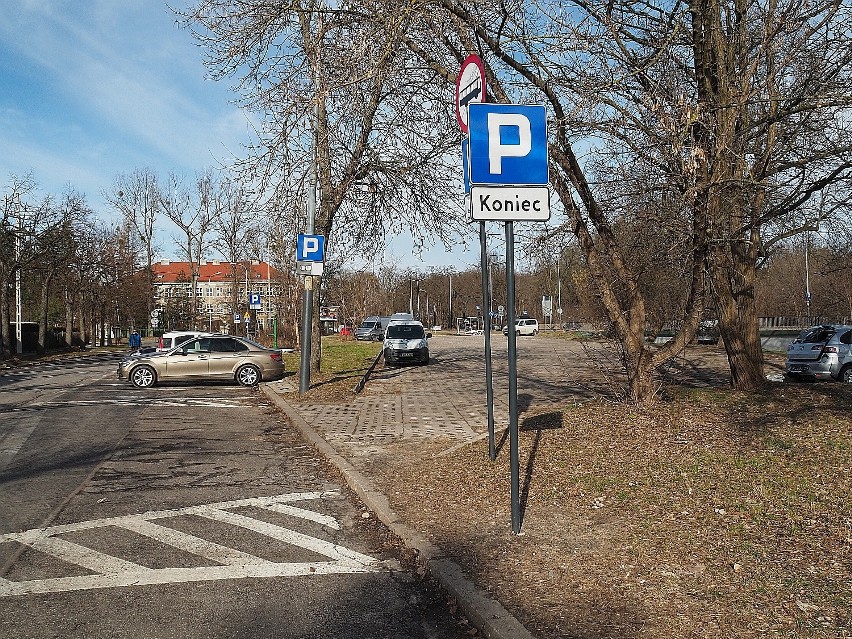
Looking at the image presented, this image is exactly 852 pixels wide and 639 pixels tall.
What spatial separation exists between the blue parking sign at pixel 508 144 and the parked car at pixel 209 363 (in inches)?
696

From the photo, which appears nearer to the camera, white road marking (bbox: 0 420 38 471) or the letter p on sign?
the letter p on sign

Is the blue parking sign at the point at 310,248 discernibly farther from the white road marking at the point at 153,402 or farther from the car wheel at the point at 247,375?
the car wheel at the point at 247,375

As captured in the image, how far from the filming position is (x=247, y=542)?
20.4 ft

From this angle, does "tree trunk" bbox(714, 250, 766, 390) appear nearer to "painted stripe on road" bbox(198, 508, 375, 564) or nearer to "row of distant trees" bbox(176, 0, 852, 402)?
"row of distant trees" bbox(176, 0, 852, 402)

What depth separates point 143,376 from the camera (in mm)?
21859

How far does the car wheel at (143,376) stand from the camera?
2177 cm

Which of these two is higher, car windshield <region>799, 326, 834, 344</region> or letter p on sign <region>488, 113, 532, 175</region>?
letter p on sign <region>488, 113, 532, 175</region>

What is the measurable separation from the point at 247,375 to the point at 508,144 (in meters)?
17.9

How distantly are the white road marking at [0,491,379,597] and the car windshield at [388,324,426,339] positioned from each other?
22.6 meters

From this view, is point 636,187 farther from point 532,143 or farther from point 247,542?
point 247,542

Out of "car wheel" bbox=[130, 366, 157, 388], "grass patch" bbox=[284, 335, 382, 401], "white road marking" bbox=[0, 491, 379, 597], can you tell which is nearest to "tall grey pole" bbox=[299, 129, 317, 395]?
"grass patch" bbox=[284, 335, 382, 401]

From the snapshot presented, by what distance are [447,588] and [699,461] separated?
3.43 m

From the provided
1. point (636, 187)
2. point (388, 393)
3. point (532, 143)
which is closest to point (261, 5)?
point (636, 187)

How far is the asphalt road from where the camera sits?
4570mm
